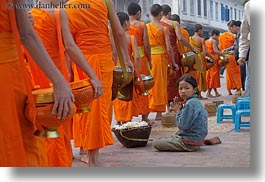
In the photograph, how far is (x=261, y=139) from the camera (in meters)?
2.67

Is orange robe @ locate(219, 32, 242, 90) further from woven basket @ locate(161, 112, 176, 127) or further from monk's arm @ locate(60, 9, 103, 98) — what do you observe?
monk's arm @ locate(60, 9, 103, 98)

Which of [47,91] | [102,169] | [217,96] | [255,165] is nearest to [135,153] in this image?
[102,169]

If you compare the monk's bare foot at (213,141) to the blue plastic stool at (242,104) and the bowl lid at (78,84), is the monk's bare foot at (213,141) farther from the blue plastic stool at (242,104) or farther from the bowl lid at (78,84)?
the bowl lid at (78,84)

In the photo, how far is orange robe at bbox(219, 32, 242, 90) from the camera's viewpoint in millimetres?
2873

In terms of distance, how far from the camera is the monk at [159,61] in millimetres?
3307

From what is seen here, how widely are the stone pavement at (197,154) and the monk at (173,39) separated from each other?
21 cm

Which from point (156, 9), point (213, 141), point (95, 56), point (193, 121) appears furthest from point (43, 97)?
point (213, 141)

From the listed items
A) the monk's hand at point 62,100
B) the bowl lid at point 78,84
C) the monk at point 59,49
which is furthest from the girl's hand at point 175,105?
the monk's hand at point 62,100

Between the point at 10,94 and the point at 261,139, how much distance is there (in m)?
1.37

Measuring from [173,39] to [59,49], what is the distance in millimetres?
821


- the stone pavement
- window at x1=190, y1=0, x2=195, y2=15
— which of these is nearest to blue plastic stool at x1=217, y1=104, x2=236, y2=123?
the stone pavement

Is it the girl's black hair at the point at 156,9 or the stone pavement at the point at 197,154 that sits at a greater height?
the girl's black hair at the point at 156,9

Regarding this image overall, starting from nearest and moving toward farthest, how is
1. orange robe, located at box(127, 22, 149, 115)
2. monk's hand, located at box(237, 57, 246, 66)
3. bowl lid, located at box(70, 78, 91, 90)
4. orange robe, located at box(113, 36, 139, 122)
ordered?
bowl lid, located at box(70, 78, 91, 90) < monk's hand, located at box(237, 57, 246, 66) < orange robe, located at box(127, 22, 149, 115) < orange robe, located at box(113, 36, 139, 122)

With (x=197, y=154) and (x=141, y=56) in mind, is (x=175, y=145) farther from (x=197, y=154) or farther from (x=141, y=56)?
(x=141, y=56)
